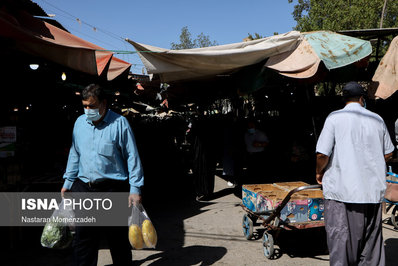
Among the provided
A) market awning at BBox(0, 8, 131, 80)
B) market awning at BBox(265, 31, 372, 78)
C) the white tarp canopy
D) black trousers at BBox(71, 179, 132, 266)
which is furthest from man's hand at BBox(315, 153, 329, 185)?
market awning at BBox(0, 8, 131, 80)

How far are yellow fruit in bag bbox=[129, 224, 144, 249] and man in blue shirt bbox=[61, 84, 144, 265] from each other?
0.66ft

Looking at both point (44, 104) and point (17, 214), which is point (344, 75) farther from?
point (44, 104)

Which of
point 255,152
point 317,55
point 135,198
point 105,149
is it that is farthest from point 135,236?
point 255,152

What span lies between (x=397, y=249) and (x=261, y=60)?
3.45 metres

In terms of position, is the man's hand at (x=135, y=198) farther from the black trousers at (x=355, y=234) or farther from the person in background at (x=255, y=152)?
the person in background at (x=255, y=152)

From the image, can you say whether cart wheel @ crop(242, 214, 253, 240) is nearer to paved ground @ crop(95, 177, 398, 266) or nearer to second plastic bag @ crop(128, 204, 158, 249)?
paved ground @ crop(95, 177, 398, 266)

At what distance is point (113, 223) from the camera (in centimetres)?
309

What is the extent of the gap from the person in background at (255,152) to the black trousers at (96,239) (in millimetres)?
5312

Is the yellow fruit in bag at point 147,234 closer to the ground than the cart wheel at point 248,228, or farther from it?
farther from it

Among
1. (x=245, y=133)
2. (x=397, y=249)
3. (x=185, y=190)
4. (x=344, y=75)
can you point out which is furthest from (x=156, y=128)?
(x=397, y=249)

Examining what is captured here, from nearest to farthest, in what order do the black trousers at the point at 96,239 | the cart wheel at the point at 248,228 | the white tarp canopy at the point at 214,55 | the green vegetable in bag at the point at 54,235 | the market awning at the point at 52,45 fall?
1. the black trousers at the point at 96,239
2. the green vegetable in bag at the point at 54,235
3. the market awning at the point at 52,45
4. the cart wheel at the point at 248,228
5. the white tarp canopy at the point at 214,55

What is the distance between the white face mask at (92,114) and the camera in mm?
2998

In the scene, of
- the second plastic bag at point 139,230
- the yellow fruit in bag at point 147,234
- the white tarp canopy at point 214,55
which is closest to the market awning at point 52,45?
the white tarp canopy at point 214,55

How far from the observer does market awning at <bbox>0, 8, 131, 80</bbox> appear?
3.73 metres
